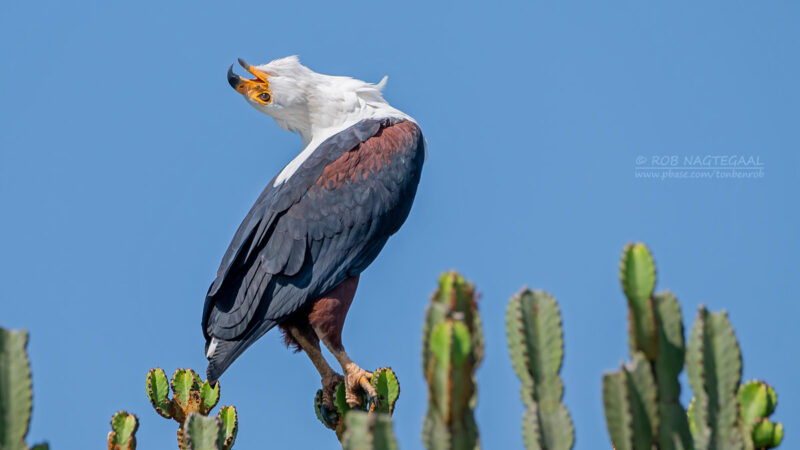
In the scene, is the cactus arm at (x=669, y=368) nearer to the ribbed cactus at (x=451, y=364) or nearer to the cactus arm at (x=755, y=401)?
the cactus arm at (x=755, y=401)

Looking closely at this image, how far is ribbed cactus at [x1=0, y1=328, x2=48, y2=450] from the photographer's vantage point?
344 cm

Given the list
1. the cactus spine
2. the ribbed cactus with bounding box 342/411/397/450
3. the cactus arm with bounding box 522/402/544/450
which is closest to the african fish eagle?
the cactus spine

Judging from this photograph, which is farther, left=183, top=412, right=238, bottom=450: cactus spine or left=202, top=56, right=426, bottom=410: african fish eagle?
left=202, top=56, right=426, bottom=410: african fish eagle

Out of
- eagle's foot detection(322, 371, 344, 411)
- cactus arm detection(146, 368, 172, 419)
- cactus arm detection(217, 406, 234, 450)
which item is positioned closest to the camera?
cactus arm detection(217, 406, 234, 450)

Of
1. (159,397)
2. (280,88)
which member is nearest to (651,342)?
(159,397)

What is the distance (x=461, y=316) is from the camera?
3.22 meters

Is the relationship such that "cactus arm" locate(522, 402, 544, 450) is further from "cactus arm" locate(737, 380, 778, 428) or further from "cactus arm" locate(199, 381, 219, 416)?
"cactus arm" locate(199, 381, 219, 416)

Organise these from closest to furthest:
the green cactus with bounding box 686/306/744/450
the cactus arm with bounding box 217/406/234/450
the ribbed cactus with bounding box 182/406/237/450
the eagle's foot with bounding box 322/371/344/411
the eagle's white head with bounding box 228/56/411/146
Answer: the green cactus with bounding box 686/306/744/450, the ribbed cactus with bounding box 182/406/237/450, the cactus arm with bounding box 217/406/234/450, the eagle's foot with bounding box 322/371/344/411, the eagle's white head with bounding box 228/56/411/146

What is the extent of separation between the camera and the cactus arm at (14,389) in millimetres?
3443

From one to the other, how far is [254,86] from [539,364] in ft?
15.2

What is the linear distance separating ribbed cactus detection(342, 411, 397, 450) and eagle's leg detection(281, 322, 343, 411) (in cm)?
328

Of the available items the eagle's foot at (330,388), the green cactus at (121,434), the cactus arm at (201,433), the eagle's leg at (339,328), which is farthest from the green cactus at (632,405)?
the eagle's foot at (330,388)

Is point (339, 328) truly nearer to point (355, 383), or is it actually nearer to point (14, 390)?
point (355, 383)

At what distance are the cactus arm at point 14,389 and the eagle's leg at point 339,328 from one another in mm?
2782
